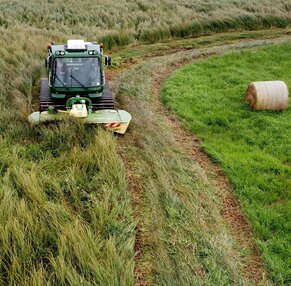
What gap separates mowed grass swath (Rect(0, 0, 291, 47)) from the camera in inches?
818

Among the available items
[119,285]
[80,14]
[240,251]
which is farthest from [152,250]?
[80,14]

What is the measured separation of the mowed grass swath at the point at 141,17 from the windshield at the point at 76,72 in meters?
8.71

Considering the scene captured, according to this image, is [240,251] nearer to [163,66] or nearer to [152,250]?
[152,250]

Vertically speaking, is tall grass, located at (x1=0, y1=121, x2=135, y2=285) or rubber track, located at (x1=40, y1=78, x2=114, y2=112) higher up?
rubber track, located at (x1=40, y1=78, x2=114, y2=112)

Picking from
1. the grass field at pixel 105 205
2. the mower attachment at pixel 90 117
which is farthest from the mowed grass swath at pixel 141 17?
the mower attachment at pixel 90 117

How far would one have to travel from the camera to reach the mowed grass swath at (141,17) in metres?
20.8

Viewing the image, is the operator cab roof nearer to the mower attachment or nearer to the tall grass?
the mower attachment

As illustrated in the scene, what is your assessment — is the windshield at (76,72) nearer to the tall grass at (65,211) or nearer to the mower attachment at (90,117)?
the mower attachment at (90,117)

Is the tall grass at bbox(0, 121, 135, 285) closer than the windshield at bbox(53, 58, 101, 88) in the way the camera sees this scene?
Yes

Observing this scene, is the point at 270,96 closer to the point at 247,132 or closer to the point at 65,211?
the point at 247,132

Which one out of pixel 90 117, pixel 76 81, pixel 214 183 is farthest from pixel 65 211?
pixel 76 81

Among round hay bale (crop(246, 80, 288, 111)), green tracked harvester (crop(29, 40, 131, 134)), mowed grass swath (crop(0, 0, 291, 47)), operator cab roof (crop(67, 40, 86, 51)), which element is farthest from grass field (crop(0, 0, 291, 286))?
mowed grass swath (crop(0, 0, 291, 47))

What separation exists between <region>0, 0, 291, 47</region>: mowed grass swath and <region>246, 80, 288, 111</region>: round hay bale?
30.4ft

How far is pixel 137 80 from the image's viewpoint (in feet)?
48.8
